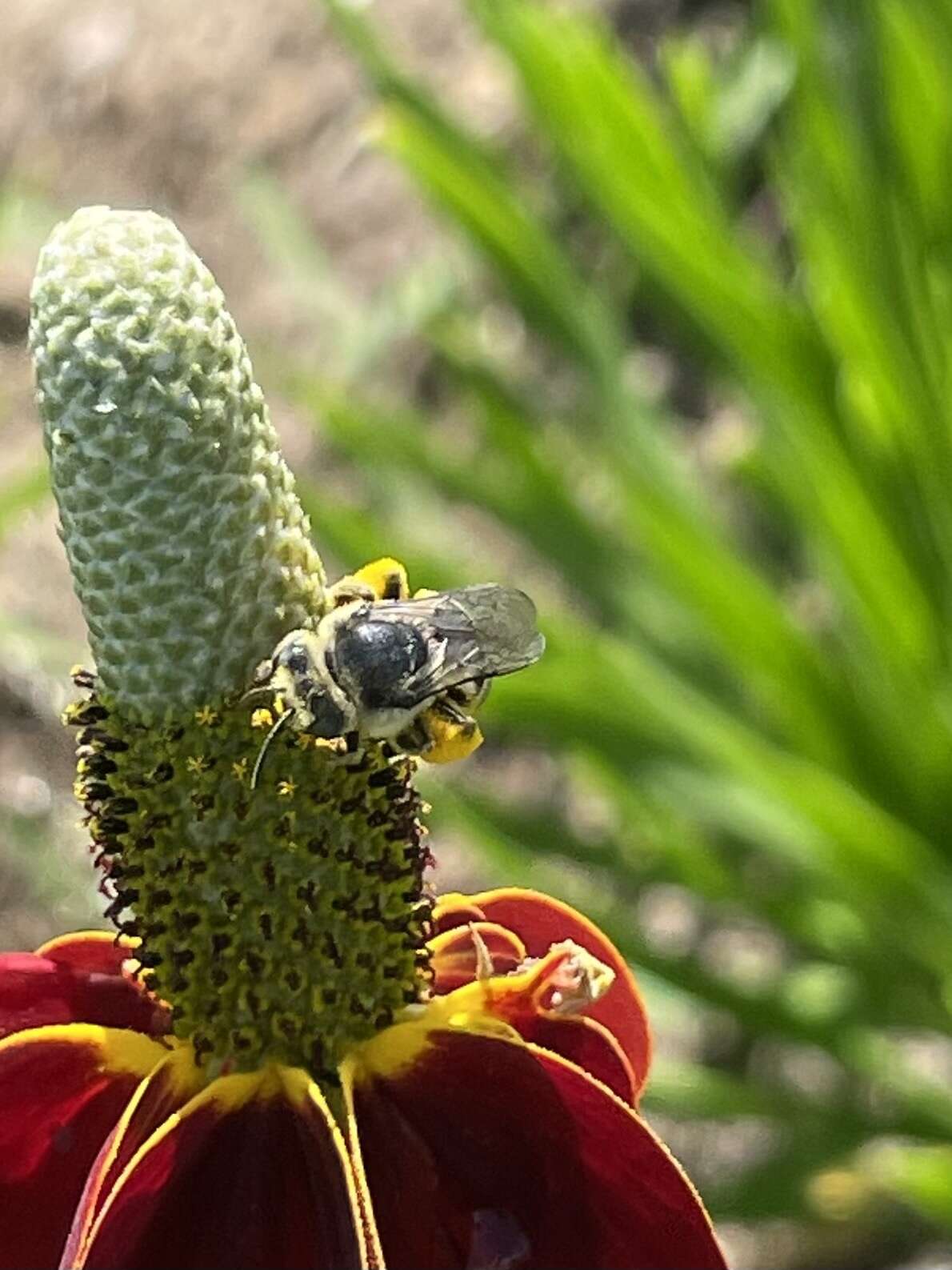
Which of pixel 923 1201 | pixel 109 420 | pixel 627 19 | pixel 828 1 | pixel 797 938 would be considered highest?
pixel 627 19

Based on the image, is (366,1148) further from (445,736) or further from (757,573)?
(757,573)

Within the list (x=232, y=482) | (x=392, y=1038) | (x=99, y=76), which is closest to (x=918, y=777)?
(x=392, y=1038)

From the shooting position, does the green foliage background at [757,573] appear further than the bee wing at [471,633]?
Yes

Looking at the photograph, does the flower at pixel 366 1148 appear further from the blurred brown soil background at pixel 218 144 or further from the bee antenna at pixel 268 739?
the blurred brown soil background at pixel 218 144

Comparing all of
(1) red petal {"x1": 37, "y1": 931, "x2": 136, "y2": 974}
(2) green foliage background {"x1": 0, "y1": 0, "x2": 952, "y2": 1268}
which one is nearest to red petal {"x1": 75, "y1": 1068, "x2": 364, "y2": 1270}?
(1) red petal {"x1": 37, "y1": 931, "x2": 136, "y2": 974}

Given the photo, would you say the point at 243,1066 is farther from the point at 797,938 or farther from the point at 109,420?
the point at 797,938

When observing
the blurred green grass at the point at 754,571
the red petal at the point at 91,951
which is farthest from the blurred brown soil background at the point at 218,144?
the red petal at the point at 91,951
